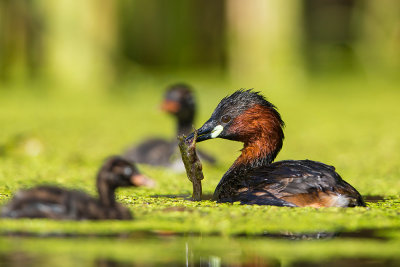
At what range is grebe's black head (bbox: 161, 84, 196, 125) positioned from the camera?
1062cm

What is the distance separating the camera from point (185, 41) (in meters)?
18.2

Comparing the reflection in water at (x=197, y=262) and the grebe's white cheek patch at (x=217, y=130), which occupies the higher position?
the grebe's white cheek patch at (x=217, y=130)

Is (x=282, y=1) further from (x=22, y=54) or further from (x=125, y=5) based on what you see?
(x=22, y=54)

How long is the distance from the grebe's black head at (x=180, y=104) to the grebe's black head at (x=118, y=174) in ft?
14.7

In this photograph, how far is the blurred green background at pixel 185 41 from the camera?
14969 millimetres

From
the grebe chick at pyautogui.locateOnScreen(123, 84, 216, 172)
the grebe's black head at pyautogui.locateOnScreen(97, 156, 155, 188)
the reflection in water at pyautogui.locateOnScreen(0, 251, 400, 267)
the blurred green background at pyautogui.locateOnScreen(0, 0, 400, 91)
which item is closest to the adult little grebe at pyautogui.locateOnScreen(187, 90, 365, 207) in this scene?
the grebe's black head at pyautogui.locateOnScreen(97, 156, 155, 188)

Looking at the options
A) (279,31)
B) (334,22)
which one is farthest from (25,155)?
(334,22)

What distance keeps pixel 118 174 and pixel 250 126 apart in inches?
54.2

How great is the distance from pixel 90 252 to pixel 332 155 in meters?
6.28

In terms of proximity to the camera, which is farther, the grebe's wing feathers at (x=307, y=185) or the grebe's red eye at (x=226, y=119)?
the grebe's red eye at (x=226, y=119)

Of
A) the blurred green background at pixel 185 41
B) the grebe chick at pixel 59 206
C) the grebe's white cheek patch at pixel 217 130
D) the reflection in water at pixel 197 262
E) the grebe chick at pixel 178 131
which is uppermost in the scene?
the blurred green background at pixel 185 41

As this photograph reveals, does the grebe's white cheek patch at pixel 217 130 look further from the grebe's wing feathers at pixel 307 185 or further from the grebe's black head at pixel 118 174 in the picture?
the grebe's black head at pixel 118 174

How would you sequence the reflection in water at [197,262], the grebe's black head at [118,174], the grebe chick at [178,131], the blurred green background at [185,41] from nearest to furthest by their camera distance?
1. the reflection in water at [197,262]
2. the grebe's black head at [118,174]
3. the grebe chick at [178,131]
4. the blurred green background at [185,41]

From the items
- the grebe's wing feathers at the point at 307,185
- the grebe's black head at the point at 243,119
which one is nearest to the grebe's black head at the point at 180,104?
the grebe's black head at the point at 243,119
